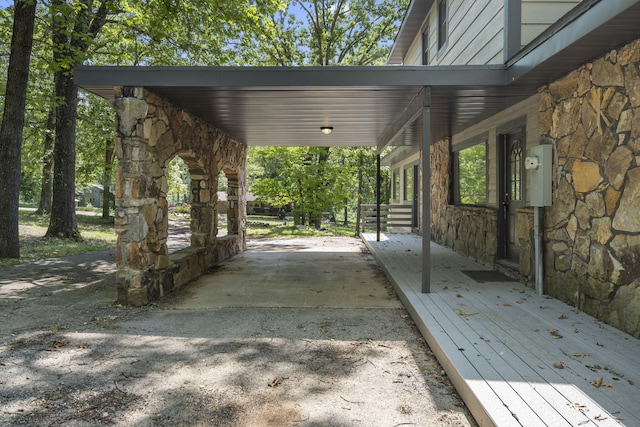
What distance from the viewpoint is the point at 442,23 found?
8.78m

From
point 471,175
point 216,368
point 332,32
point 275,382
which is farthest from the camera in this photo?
point 332,32

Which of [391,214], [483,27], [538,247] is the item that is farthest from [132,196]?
[391,214]

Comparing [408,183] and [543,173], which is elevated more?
[408,183]

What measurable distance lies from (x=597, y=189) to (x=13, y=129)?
30.9 feet

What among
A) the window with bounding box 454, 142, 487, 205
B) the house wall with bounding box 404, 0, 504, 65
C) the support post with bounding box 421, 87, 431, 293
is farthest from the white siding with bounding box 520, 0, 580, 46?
the window with bounding box 454, 142, 487, 205

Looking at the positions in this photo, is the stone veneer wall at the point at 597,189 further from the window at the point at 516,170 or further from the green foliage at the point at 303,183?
the green foliage at the point at 303,183

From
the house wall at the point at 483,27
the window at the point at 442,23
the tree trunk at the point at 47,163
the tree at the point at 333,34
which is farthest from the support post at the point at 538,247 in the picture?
the tree trunk at the point at 47,163

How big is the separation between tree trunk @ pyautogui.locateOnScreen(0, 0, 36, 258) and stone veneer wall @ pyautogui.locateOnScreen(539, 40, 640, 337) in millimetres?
8953

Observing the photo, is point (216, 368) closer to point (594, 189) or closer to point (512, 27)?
point (594, 189)

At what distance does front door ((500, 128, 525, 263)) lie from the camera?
6.03 m

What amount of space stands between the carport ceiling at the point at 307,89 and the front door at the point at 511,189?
65cm

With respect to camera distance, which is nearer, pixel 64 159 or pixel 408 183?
pixel 64 159

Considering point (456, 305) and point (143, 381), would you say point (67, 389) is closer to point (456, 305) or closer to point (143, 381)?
point (143, 381)

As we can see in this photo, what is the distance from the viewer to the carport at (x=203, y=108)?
15.1 ft
